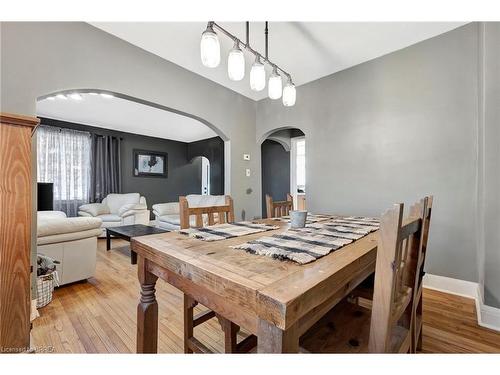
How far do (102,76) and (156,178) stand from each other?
169 inches

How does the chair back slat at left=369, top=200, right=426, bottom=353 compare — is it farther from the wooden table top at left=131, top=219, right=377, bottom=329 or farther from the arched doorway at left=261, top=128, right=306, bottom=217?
the arched doorway at left=261, top=128, right=306, bottom=217

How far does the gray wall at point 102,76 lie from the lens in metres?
1.59

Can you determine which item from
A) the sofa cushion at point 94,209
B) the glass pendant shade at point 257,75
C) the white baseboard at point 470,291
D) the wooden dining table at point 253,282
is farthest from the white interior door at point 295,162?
the sofa cushion at point 94,209

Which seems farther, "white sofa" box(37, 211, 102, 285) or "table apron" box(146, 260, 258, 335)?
"white sofa" box(37, 211, 102, 285)

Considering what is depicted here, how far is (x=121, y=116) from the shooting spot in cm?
445

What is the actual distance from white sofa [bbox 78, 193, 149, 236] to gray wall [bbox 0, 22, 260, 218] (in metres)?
2.62

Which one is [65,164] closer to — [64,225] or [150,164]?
[150,164]

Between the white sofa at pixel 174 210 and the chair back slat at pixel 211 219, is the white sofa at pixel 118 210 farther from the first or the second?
the chair back slat at pixel 211 219

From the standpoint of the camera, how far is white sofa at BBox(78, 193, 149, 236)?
14.7 feet

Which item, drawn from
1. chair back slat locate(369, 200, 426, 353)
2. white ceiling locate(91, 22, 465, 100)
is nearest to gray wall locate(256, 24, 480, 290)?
white ceiling locate(91, 22, 465, 100)

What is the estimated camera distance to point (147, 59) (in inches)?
93.2

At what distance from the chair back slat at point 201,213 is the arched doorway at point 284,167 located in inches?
122
